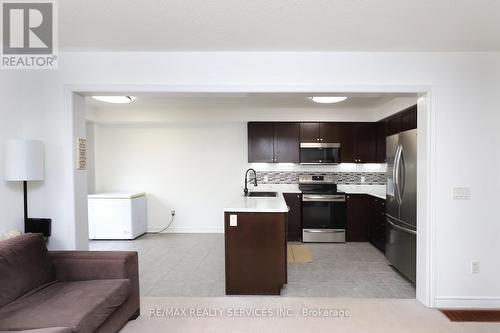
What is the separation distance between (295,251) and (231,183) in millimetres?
1895

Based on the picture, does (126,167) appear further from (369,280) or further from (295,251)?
(369,280)

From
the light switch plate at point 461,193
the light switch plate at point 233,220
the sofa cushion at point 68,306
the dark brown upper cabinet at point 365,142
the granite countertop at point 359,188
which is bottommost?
the sofa cushion at point 68,306

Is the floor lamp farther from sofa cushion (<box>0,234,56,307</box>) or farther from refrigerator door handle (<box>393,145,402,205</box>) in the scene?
refrigerator door handle (<box>393,145,402,205</box>)

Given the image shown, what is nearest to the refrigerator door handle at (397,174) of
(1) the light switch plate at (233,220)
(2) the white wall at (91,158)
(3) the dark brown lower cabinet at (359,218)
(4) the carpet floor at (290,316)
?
(4) the carpet floor at (290,316)

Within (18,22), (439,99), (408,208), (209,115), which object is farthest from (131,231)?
(439,99)

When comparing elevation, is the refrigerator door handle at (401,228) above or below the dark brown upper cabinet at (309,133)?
below

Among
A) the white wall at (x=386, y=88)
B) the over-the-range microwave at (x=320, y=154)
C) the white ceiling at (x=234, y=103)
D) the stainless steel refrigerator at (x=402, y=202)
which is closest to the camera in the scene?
the white wall at (x=386, y=88)

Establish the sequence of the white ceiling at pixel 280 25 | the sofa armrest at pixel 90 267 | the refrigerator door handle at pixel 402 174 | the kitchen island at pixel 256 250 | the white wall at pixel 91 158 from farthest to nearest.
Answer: the white wall at pixel 91 158 < the refrigerator door handle at pixel 402 174 < the kitchen island at pixel 256 250 < the sofa armrest at pixel 90 267 < the white ceiling at pixel 280 25

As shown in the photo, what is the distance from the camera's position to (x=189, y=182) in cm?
514

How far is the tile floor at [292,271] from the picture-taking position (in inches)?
108

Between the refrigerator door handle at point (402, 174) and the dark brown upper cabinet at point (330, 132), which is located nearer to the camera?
the refrigerator door handle at point (402, 174)

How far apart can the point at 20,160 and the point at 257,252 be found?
2338 mm

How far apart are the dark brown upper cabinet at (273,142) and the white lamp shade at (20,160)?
3.26 metres

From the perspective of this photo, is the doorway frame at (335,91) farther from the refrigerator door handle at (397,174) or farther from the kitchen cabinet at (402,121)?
the kitchen cabinet at (402,121)
